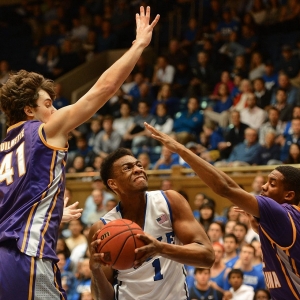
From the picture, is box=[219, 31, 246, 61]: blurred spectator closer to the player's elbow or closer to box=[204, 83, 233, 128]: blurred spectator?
box=[204, 83, 233, 128]: blurred spectator

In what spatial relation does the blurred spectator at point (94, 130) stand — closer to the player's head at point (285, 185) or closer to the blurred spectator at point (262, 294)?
the blurred spectator at point (262, 294)

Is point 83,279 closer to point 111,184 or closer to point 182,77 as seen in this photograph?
point 111,184

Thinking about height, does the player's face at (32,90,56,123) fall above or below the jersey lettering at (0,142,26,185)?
above

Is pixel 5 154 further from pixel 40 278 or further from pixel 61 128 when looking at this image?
pixel 40 278

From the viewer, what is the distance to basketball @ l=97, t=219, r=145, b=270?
387cm

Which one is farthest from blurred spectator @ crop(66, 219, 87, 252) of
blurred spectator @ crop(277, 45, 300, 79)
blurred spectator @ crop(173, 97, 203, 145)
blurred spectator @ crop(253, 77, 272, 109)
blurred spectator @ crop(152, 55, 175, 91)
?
blurred spectator @ crop(277, 45, 300, 79)

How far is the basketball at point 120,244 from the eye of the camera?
387 centimetres

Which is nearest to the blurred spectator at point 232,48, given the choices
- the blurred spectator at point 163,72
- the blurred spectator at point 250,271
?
the blurred spectator at point 163,72

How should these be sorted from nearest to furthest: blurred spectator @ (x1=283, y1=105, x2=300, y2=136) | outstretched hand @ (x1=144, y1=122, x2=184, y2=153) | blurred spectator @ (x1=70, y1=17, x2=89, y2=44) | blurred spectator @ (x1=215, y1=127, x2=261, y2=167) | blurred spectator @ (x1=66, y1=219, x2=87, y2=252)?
outstretched hand @ (x1=144, y1=122, x2=184, y2=153) → blurred spectator @ (x1=66, y1=219, x2=87, y2=252) → blurred spectator @ (x1=283, y1=105, x2=300, y2=136) → blurred spectator @ (x1=215, y1=127, x2=261, y2=167) → blurred spectator @ (x1=70, y1=17, x2=89, y2=44)

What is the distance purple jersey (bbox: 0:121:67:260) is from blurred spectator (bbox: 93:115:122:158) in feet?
28.9

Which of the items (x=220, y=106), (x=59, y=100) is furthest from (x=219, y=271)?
(x=59, y=100)

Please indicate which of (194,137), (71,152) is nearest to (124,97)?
(71,152)

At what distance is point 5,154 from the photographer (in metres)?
4.14

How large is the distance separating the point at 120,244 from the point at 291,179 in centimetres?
141
